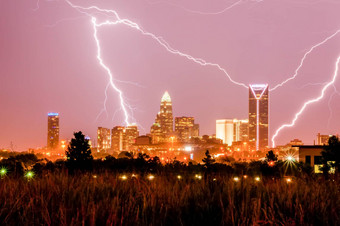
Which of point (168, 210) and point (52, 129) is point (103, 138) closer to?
point (52, 129)

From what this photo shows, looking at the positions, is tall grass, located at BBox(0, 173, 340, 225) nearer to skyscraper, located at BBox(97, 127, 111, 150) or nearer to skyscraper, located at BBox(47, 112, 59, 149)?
skyscraper, located at BBox(47, 112, 59, 149)

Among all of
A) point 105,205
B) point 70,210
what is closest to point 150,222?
point 105,205

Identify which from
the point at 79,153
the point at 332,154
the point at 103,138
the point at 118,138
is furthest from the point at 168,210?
the point at 118,138

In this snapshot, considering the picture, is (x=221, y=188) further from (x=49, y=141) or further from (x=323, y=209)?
(x=49, y=141)

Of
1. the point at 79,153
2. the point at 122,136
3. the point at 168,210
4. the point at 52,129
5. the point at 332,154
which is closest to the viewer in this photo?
the point at 168,210

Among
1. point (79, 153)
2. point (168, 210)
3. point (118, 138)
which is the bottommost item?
point (168, 210)
